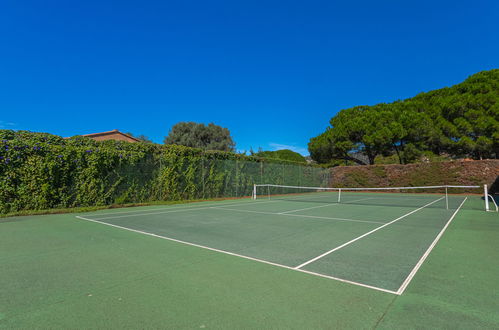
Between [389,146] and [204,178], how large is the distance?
69.1 feet

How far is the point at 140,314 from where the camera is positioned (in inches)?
89.7

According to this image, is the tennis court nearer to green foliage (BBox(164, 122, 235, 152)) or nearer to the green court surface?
the green court surface

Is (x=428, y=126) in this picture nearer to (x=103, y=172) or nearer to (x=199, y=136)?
(x=199, y=136)

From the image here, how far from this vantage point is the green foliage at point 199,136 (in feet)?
120

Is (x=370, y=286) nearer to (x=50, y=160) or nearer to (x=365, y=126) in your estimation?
(x=50, y=160)

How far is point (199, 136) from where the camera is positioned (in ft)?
121

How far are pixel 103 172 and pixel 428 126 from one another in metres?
27.5

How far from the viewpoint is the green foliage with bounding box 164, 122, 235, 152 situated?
1439 inches

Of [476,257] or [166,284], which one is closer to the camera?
[166,284]

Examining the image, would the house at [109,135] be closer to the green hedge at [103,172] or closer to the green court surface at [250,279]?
the green hedge at [103,172]

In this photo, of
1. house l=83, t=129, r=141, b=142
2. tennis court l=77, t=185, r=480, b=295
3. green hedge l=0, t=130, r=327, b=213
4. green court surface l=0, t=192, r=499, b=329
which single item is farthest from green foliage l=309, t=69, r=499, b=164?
green court surface l=0, t=192, r=499, b=329

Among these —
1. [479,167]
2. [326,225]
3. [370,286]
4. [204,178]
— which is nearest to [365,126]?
[479,167]

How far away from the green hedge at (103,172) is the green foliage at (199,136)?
20117 millimetres

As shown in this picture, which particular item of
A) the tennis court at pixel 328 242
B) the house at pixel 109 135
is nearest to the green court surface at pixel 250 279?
the tennis court at pixel 328 242
